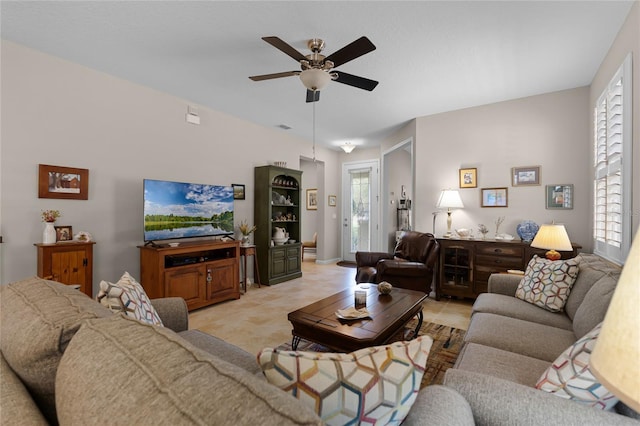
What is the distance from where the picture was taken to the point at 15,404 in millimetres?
676

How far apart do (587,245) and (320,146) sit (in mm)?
4865

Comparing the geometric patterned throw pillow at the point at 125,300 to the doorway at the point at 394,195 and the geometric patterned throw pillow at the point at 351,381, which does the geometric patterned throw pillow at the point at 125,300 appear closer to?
the geometric patterned throw pillow at the point at 351,381

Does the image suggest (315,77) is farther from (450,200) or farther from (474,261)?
(474,261)

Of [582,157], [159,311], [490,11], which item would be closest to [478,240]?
[582,157]

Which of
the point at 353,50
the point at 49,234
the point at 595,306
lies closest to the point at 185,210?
the point at 49,234

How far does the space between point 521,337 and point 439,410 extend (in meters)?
1.31

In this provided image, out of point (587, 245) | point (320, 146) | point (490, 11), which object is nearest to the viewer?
point (490, 11)

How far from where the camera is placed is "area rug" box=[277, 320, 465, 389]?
2145mm

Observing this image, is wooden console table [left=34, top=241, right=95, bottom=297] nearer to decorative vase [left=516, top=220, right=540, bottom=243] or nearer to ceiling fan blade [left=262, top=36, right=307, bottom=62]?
ceiling fan blade [left=262, top=36, right=307, bottom=62]

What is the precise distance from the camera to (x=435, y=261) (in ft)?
12.8

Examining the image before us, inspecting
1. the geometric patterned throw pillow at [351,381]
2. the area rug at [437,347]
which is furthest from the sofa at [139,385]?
the area rug at [437,347]

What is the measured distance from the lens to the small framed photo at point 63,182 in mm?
2865

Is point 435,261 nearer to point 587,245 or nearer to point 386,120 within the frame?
point 587,245

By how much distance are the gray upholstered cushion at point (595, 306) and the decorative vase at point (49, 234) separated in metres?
4.21
